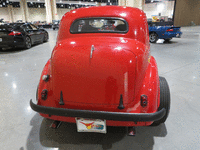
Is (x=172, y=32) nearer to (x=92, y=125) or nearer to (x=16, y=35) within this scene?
(x=16, y=35)

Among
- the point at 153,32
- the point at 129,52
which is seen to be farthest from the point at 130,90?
the point at 153,32

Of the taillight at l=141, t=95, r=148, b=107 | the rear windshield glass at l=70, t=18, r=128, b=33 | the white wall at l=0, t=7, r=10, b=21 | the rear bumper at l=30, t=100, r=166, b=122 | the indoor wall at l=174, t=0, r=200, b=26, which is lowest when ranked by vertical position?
the rear bumper at l=30, t=100, r=166, b=122

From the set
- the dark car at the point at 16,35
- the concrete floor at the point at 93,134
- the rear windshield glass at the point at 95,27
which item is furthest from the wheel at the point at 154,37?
the dark car at the point at 16,35

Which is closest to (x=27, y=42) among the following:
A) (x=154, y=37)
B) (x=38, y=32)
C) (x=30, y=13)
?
(x=38, y=32)

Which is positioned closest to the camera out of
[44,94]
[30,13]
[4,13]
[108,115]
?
[108,115]

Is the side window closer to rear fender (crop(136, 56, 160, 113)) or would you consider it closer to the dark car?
the dark car

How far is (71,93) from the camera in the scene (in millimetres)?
1565

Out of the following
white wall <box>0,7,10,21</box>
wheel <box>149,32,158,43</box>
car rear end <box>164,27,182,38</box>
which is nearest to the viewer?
car rear end <box>164,27,182,38</box>

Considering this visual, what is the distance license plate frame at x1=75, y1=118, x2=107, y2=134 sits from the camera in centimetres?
151

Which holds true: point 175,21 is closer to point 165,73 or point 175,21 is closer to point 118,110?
point 165,73

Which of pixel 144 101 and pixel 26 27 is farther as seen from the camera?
pixel 26 27

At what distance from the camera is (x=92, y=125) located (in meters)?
1.54

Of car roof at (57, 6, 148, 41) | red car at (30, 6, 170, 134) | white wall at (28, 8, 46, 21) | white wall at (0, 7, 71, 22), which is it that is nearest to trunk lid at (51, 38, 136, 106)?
red car at (30, 6, 170, 134)

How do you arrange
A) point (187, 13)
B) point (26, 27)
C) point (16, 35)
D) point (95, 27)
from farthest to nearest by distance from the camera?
1. point (187, 13)
2. point (26, 27)
3. point (16, 35)
4. point (95, 27)
